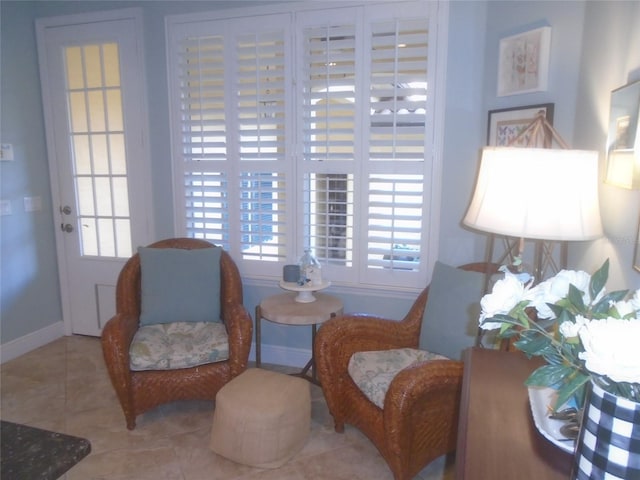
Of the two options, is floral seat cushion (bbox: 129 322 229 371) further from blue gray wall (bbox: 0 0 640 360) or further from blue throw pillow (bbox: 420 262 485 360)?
blue throw pillow (bbox: 420 262 485 360)

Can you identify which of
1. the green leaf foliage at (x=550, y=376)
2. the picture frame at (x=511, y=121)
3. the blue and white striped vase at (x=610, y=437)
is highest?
the picture frame at (x=511, y=121)

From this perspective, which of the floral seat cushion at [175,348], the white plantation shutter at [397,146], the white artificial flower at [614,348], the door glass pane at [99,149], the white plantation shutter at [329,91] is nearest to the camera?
the white artificial flower at [614,348]

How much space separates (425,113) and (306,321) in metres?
1.32

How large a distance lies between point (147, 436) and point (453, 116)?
2.35 m

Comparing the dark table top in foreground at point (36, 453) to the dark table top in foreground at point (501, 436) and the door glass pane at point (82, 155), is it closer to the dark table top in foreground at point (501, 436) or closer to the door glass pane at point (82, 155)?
the dark table top in foreground at point (501, 436)

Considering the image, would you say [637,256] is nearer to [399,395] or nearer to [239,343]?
[399,395]

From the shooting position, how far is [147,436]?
228 cm

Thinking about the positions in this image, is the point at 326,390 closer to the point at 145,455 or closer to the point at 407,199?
the point at 145,455

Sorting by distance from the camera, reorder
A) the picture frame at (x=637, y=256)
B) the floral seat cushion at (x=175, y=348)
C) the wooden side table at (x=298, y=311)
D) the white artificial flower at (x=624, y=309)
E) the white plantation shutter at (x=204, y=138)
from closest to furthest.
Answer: the white artificial flower at (x=624, y=309)
the picture frame at (x=637, y=256)
the floral seat cushion at (x=175, y=348)
the wooden side table at (x=298, y=311)
the white plantation shutter at (x=204, y=138)

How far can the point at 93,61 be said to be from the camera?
315cm

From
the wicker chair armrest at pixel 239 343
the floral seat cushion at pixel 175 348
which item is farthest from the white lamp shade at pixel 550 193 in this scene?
the floral seat cushion at pixel 175 348

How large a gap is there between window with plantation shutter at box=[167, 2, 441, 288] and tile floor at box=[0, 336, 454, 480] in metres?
0.97

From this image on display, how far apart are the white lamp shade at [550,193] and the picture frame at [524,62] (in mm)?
902

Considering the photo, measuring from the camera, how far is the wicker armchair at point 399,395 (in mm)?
1738
